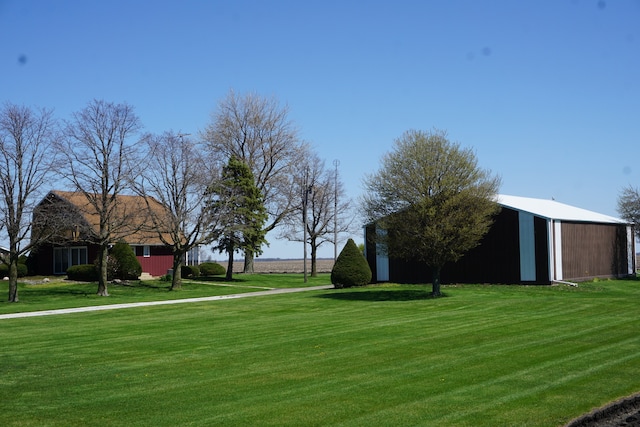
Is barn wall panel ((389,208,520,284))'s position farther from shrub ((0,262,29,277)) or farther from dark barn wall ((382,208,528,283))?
shrub ((0,262,29,277))

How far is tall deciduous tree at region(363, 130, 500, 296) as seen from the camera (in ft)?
97.7

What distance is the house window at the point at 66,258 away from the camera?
51.6m

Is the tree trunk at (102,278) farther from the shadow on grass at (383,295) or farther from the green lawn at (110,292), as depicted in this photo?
the shadow on grass at (383,295)

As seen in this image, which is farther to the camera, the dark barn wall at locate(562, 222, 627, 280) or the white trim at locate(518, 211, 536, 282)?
the dark barn wall at locate(562, 222, 627, 280)

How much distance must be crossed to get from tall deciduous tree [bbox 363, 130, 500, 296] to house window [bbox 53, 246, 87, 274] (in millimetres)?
30179

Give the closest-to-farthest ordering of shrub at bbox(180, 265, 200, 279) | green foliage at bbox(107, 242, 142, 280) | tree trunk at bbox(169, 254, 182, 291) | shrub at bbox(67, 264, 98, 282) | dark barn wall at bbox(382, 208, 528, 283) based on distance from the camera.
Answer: dark barn wall at bbox(382, 208, 528, 283)
tree trunk at bbox(169, 254, 182, 291)
shrub at bbox(67, 264, 98, 282)
green foliage at bbox(107, 242, 142, 280)
shrub at bbox(180, 265, 200, 279)

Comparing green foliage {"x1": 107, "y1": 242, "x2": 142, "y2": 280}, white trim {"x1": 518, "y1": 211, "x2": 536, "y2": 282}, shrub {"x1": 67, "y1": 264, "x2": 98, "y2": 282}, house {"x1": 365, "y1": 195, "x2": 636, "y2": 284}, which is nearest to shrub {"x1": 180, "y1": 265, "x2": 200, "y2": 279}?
green foliage {"x1": 107, "y1": 242, "x2": 142, "y2": 280}

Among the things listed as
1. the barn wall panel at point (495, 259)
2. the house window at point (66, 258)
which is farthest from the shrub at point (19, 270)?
the barn wall panel at point (495, 259)

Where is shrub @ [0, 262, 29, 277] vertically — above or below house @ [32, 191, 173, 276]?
below

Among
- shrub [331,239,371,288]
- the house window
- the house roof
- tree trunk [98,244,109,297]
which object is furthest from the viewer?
the house window

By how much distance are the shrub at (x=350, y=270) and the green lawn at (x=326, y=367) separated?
16.1 metres

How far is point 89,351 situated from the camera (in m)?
15.9

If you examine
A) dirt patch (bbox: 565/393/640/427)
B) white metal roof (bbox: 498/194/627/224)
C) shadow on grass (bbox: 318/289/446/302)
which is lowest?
dirt patch (bbox: 565/393/640/427)

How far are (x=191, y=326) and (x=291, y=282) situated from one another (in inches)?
1147
